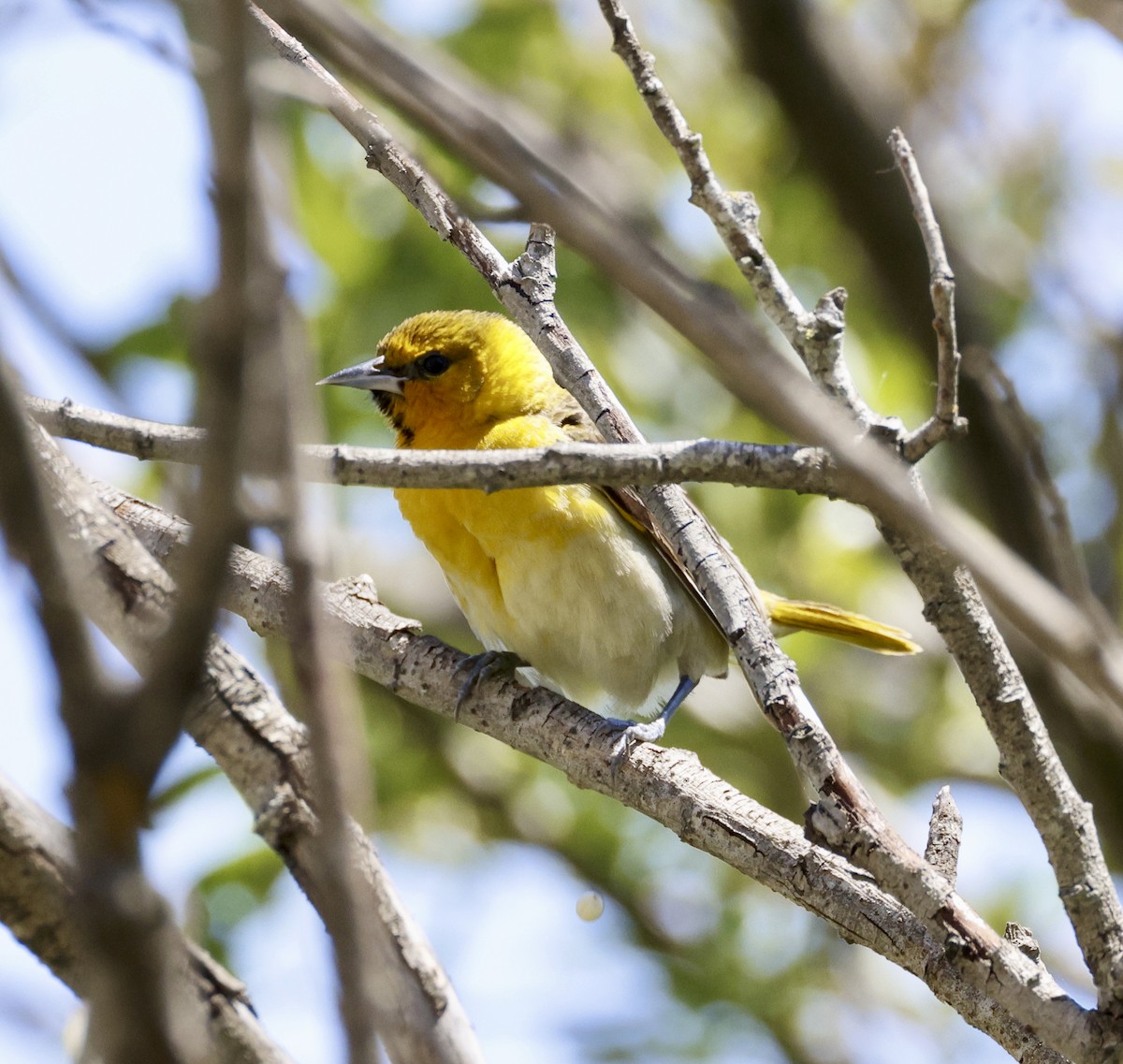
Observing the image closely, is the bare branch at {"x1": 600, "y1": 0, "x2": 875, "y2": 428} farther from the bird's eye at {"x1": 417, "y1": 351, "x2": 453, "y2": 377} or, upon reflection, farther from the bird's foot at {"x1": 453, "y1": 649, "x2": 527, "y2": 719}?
the bird's eye at {"x1": 417, "y1": 351, "x2": 453, "y2": 377}

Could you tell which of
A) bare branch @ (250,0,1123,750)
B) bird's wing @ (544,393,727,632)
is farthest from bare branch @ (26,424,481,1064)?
bird's wing @ (544,393,727,632)

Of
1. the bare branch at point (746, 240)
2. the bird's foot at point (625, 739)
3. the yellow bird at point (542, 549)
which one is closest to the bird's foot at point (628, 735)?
the bird's foot at point (625, 739)

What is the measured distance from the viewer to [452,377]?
5.01 metres

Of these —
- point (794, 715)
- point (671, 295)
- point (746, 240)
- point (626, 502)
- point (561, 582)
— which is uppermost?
point (626, 502)

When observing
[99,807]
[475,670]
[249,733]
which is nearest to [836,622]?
[475,670]

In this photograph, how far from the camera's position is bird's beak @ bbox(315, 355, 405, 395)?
16.8ft

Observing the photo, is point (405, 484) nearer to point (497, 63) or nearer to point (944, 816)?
point (944, 816)

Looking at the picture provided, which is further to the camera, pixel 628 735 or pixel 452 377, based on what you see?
pixel 452 377

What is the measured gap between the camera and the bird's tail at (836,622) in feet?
17.0

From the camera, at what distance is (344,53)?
1.21m

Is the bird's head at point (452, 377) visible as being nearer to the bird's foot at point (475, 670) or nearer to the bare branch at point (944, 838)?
the bird's foot at point (475, 670)

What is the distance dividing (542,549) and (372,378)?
114 centimetres

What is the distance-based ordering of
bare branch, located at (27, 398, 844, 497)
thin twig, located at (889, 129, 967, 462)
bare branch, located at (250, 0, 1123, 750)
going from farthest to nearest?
thin twig, located at (889, 129, 967, 462) → bare branch, located at (27, 398, 844, 497) → bare branch, located at (250, 0, 1123, 750)

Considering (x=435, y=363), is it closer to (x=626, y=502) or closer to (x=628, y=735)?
(x=626, y=502)
